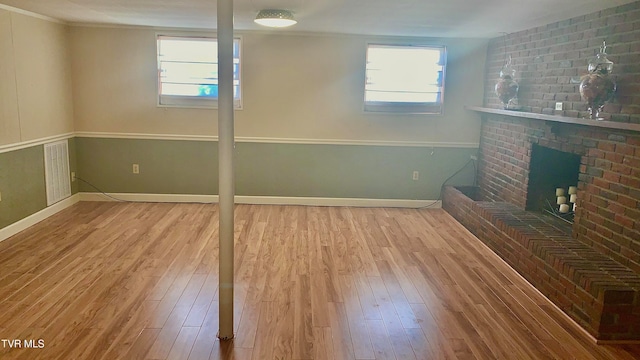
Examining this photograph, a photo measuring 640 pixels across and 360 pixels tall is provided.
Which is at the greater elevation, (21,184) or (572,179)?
(572,179)

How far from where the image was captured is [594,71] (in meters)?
3.39

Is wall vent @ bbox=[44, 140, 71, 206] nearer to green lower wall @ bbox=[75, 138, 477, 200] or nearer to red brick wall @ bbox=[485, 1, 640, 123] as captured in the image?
green lower wall @ bbox=[75, 138, 477, 200]

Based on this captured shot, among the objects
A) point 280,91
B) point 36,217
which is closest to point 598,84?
point 280,91

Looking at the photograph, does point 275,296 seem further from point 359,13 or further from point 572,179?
point 572,179

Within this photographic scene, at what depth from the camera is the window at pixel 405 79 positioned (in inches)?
229

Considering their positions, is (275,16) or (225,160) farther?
(275,16)

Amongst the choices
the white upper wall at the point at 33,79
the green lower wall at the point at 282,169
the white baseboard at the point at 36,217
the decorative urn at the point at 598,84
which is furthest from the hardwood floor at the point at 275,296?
the decorative urn at the point at 598,84

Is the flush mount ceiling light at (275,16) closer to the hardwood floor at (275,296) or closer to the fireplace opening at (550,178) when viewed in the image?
the hardwood floor at (275,296)

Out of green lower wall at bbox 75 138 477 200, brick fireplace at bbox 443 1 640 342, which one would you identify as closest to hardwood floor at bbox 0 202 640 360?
brick fireplace at bbox 443 1 640 342

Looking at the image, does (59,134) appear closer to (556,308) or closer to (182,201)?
(182,201)

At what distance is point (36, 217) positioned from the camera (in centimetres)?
488

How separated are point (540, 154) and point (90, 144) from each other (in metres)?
5.03

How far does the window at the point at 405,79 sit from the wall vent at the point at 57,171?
356 centimetres

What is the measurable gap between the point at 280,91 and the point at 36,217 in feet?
9.69
